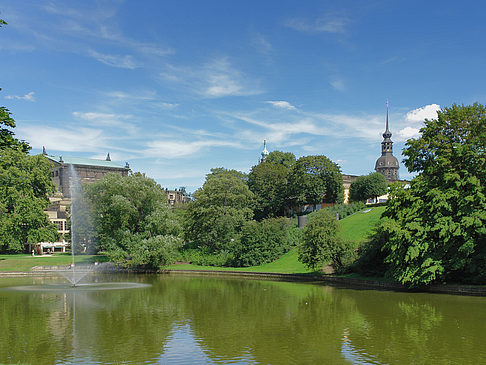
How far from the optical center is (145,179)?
60.0m

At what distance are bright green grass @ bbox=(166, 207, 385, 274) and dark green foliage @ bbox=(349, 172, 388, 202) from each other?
750 inches

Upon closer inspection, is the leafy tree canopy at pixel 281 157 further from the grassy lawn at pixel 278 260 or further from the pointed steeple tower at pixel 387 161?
the pointed steeple tower at pixel 387 161

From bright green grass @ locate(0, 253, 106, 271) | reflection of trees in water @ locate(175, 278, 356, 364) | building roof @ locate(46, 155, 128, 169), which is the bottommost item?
bright green grass @ locate(0, 253, 106, 271)

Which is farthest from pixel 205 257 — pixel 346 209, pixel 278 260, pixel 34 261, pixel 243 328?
pixel 243 328

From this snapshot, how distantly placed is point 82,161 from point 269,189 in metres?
95.7

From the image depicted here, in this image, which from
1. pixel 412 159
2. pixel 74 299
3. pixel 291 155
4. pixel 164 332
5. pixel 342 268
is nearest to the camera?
pixel 164 332

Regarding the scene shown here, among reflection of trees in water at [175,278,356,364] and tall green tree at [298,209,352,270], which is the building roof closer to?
tall green tree at [298,209,352,270]

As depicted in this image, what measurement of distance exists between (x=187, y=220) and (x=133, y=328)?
4902 centimetres

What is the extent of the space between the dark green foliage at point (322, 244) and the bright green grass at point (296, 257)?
14.2 ft

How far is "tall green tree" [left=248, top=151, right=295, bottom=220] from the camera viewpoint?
295 ft


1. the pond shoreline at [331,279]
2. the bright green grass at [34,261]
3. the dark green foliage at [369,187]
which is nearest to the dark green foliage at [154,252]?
the pond shoreline at [331,279]

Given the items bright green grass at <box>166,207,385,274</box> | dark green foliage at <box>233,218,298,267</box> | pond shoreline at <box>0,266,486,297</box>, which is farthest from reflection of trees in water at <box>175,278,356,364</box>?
dark green foliage at <box>233,218,298,267</box>

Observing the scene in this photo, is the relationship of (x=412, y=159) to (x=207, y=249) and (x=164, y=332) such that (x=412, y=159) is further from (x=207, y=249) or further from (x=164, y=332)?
(x=207, y=249)

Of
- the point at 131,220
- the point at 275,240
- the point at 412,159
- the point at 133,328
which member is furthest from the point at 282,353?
the point at 131,220
